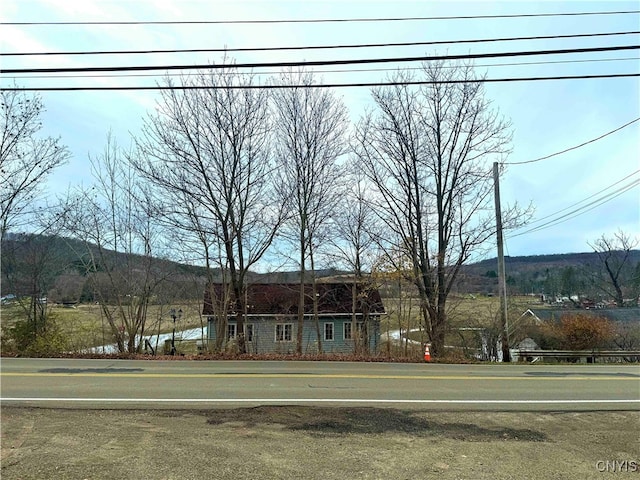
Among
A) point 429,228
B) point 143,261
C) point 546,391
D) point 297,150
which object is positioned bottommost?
point 546,391

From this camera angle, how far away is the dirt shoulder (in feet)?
16.4

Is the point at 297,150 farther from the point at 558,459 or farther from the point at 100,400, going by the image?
the point at 558,459

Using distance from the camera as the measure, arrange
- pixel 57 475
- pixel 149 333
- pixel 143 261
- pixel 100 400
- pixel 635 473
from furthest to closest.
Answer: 1. pixel 149 333
2. pixel 143 261
3. pixel 100 400
4. pixel 635 473
5. pixel 57 475

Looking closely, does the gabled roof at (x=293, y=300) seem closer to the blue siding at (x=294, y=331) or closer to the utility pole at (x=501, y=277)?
the blue siding at (x=294, y=331)

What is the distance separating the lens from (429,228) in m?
23.0

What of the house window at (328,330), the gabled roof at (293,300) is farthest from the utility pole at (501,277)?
the house window at (328,330)

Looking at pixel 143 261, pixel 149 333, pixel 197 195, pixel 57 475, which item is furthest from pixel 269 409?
pixel 149 333

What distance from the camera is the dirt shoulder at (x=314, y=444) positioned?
499 centimetres

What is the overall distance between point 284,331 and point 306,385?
24961 mm

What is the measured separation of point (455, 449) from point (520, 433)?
1.46 metres

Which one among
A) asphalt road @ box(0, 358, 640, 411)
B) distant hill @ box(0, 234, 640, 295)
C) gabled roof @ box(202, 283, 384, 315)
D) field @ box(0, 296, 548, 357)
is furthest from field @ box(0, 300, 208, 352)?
gabled roof @ box(202, 283, 384, 315)

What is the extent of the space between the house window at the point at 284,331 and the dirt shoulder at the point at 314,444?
87.3 feet

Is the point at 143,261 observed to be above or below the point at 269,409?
above

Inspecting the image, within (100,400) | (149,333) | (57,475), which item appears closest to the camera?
(57,475)
